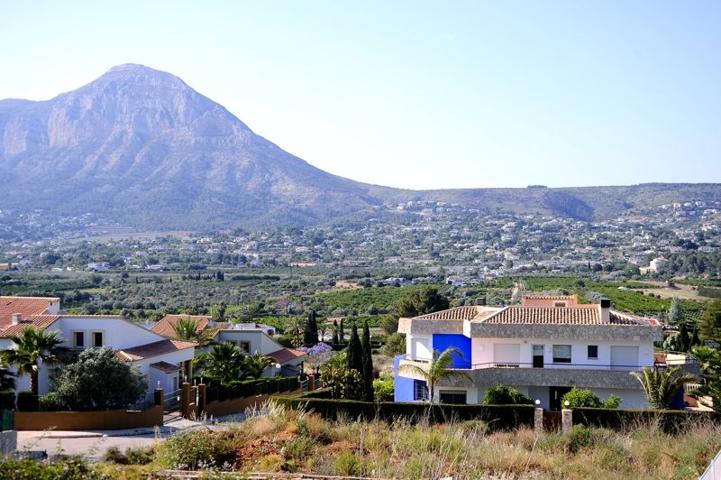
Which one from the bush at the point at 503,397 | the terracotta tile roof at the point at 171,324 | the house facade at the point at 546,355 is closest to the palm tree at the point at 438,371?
the house facade at the point at 546,355

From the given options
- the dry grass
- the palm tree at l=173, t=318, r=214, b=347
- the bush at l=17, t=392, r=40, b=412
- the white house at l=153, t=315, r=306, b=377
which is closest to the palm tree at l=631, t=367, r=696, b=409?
the dry grass

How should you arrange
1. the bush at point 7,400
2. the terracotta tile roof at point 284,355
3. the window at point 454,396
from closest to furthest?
the bush at point 7,400 < the window at point 454,396 < the terracotta tile roof at point 284,355

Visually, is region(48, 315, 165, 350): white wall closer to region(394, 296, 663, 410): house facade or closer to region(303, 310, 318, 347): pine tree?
region(394, 296, 663, 410): house facade

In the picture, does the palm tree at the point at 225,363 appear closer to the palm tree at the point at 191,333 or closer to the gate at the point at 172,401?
the gate at the point at 172,401

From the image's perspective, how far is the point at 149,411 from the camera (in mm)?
28188

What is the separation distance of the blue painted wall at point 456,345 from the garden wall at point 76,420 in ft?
32.7

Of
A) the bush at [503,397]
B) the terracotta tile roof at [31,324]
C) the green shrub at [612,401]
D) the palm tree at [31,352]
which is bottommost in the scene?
the green shrub at [612,401]

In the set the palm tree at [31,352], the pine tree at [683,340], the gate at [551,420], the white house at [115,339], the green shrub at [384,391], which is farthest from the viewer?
the pine tree at [683,340]

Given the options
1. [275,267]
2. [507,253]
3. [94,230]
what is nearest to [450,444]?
[275,267]

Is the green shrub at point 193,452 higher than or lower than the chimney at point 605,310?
lower

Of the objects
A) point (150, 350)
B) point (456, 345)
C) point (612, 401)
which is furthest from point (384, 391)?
point (612, 401)

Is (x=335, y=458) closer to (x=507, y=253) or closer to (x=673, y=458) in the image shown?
(x=673, y=458)

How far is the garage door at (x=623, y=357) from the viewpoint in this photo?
96.8 ft

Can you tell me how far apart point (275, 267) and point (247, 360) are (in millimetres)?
116514
